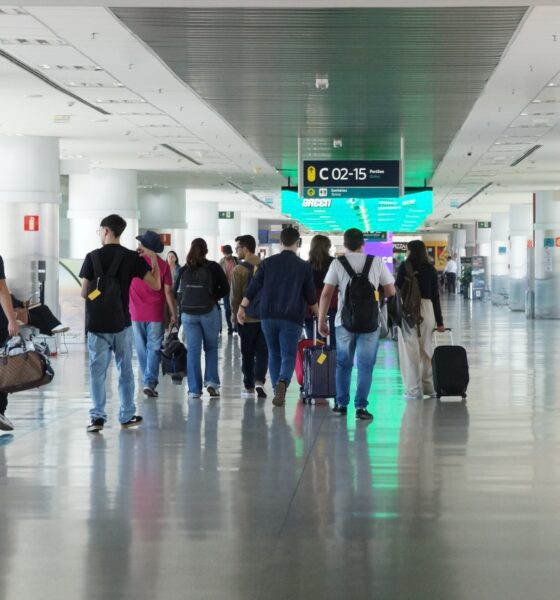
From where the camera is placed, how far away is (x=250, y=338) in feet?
39.4

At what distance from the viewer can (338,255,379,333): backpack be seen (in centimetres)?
1017

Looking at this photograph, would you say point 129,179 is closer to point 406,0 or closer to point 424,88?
point 424,88

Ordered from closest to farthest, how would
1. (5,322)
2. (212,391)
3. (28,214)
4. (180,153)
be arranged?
(5,322) → (212,391) → (28,214) → (180,153)

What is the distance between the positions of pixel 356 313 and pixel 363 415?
891mm

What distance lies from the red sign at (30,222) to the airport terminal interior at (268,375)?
6.5 inches

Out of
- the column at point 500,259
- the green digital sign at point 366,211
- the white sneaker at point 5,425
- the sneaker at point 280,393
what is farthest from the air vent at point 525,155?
the column at point 500,259

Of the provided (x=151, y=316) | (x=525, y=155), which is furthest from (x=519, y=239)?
(x=151, y=316)

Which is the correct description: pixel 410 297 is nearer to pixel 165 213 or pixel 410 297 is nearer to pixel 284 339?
pixel 284 339

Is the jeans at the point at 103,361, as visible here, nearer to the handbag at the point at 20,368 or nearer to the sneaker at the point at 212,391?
the handbag at the point at 20,368

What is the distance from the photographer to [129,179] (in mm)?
27547

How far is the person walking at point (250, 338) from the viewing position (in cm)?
1191

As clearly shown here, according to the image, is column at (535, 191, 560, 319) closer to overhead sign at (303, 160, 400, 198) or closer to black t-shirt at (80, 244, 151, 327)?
overhead sign at (303, 160, 400, 198)

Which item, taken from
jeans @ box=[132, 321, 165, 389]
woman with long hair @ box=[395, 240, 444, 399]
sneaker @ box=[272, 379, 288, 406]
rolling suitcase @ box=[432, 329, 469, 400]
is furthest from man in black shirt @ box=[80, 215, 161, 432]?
rolling suitcase @ box=[432, 329, 469, 400]

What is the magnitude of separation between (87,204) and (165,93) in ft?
39.4
